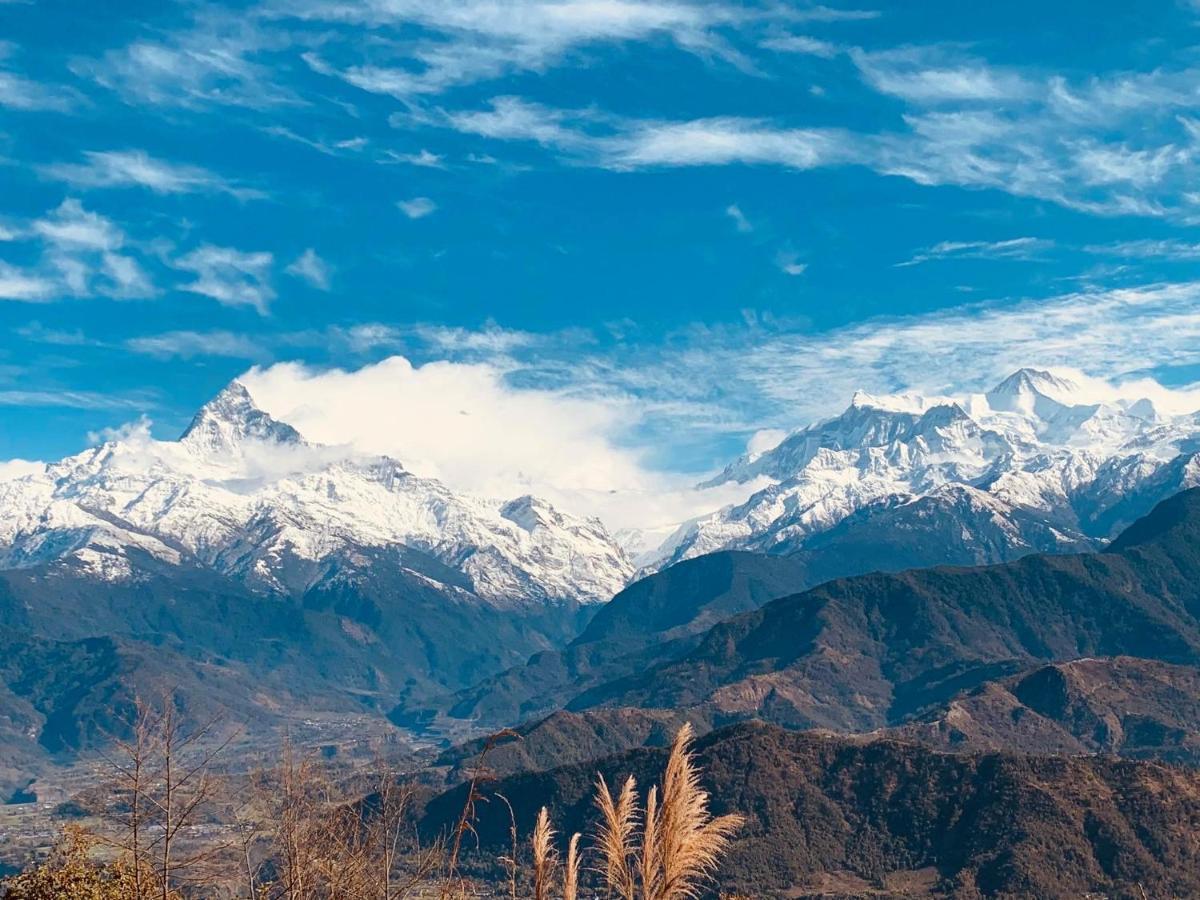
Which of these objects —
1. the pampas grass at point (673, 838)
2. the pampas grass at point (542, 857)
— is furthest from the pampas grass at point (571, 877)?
the pampas grass at point (673, 838)

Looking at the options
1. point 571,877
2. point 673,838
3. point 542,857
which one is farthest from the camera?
point 542,857

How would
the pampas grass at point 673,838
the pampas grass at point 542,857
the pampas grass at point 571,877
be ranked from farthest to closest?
the pampas grass at point 542,857, the pampas grass at point 571,877, the pampas grass at point 673,838

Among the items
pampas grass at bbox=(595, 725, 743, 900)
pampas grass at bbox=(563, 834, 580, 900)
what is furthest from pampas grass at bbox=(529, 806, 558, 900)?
pampas grass at bbox=(595, 725, 743, 900)

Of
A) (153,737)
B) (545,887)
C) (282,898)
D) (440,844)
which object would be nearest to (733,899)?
(440,844)

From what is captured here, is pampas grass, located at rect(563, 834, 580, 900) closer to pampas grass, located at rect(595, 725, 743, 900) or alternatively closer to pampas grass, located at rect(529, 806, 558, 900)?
pampas grass, located at rect(529, 806, 558, 900)

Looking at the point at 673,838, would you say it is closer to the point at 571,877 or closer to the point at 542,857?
the point at 571,877

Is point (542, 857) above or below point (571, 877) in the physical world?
above

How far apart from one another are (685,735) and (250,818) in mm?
42662

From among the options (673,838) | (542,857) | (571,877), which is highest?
(673,838)

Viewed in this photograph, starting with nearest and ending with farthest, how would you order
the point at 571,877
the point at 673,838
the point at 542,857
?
the point at 673,838
the point at 571,877
the point at 542,857

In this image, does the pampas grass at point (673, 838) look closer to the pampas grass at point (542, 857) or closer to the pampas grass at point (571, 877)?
the pampas grass at point (571, 877)

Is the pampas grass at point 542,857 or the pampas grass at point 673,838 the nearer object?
the pampas grass at point 673,838

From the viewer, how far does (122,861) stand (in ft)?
160

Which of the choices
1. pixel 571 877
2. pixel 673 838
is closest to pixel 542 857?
pixel 571 877
